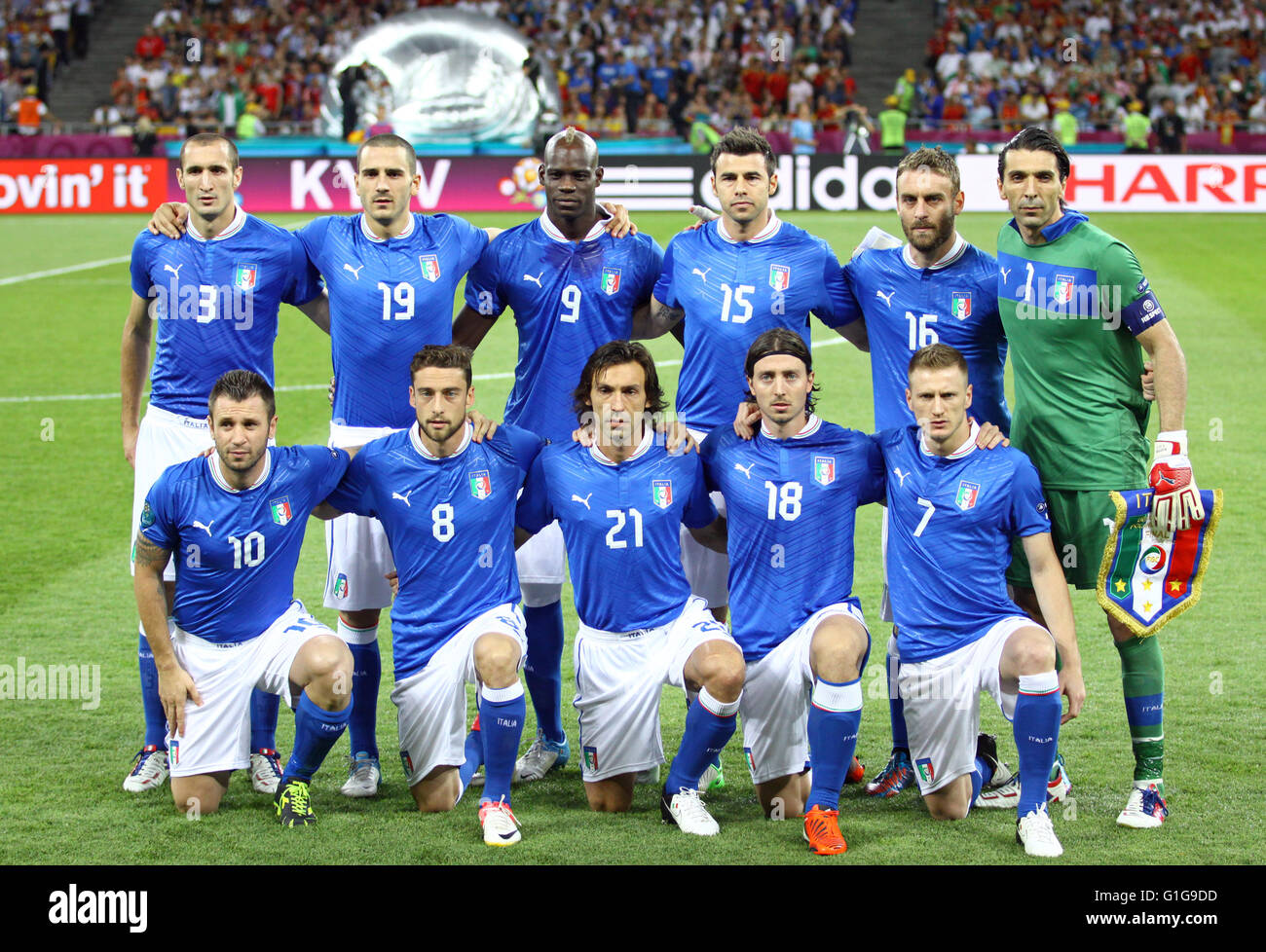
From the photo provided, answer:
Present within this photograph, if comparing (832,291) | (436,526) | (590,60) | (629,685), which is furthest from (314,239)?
(590,60)

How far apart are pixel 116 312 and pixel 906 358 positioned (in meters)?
13.2

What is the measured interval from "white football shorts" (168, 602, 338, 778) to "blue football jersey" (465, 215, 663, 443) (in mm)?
1274

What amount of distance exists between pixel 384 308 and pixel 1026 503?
8.06 feet

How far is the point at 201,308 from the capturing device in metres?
5.62

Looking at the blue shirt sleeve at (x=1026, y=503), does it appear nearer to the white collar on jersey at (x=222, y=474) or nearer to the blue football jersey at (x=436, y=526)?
the blue football jersey at (x=436, y=526)

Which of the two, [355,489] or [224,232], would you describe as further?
[224,232]

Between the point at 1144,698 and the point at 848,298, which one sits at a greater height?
the point at 848,298

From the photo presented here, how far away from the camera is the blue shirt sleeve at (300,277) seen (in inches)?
225

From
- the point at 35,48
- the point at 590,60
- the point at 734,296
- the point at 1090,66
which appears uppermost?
the point at 35,48

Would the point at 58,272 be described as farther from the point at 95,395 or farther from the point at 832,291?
the point at 832,291

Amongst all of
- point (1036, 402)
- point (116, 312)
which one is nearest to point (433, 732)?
point (1036, 402)

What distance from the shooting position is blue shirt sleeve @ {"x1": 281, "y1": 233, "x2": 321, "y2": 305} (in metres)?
5.71

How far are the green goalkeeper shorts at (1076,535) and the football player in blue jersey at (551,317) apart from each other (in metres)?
1.75
